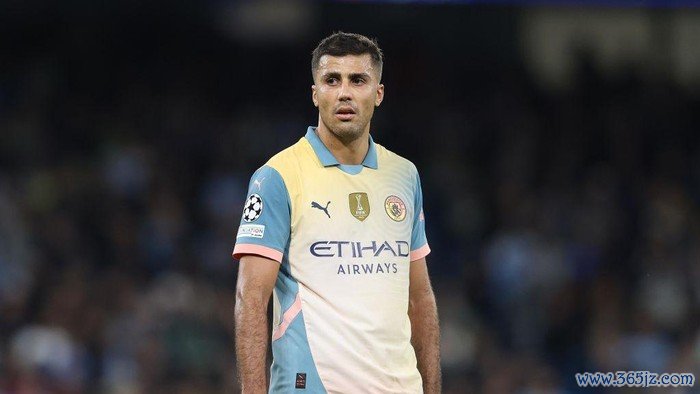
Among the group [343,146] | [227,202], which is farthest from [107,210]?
[343,146]

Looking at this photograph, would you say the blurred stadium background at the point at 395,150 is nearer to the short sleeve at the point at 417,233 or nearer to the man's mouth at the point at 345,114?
the short sleeve at the point at 417,233

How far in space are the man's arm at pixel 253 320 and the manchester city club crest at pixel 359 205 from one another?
12.3 inches

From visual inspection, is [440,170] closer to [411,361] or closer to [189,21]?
[189,21]

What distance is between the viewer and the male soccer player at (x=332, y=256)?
12.0 ft

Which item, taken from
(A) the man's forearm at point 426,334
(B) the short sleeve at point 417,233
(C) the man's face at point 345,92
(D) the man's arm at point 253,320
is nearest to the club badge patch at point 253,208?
(D) the man's arm at point 253,320

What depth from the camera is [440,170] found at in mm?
9750

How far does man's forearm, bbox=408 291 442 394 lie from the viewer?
4.05 meters

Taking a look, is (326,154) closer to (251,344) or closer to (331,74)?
(331,74)

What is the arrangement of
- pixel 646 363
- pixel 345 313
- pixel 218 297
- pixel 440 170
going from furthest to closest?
1. pixel 440 170
2. pixel 218 297
3. pixel 646 363
4. pixel 345 313

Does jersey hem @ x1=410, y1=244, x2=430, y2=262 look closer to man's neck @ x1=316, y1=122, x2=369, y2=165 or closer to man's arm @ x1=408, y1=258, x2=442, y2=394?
man's arm @ x1=408, y1=258, x2=442, y2=394

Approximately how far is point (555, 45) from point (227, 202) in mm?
3211

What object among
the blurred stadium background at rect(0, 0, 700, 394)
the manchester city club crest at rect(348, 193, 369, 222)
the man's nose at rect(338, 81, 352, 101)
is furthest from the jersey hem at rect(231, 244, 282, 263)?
the blurred stadium background at rect(0, 0, 700, 394)

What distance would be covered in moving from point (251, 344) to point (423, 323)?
737mm

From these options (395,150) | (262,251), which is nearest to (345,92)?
(262,251)
